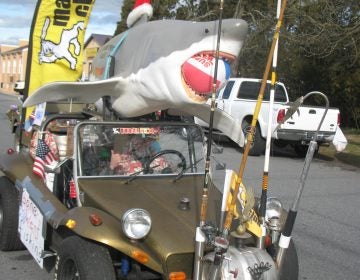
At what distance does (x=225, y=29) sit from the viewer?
11.9ft

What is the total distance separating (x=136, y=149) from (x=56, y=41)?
2318mm

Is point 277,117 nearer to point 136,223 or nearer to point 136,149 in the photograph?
point 136,149

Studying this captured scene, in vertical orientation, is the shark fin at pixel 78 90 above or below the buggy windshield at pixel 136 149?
above

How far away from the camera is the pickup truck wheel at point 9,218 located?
5070mm

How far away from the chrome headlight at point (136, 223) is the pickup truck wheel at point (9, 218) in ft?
6.44

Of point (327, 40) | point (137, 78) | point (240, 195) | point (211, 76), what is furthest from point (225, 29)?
point (327, 40)

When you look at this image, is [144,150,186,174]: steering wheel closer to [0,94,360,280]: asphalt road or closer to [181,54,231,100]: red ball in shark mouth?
[181,54,231,100]: red ball in shark mouth

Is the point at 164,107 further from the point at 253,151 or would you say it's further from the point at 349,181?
the point at 253,151

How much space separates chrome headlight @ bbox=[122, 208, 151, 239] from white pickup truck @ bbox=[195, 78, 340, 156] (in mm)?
8366

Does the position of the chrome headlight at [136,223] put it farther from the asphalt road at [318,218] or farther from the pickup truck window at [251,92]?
the pickup truck window at [251,92]

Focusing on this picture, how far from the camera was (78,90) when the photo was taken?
4430mm

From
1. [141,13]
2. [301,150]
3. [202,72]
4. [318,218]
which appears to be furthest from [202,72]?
[301,150]

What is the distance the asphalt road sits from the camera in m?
5.11

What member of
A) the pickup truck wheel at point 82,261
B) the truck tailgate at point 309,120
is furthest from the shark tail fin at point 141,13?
the truck tailgate at point 309,120
